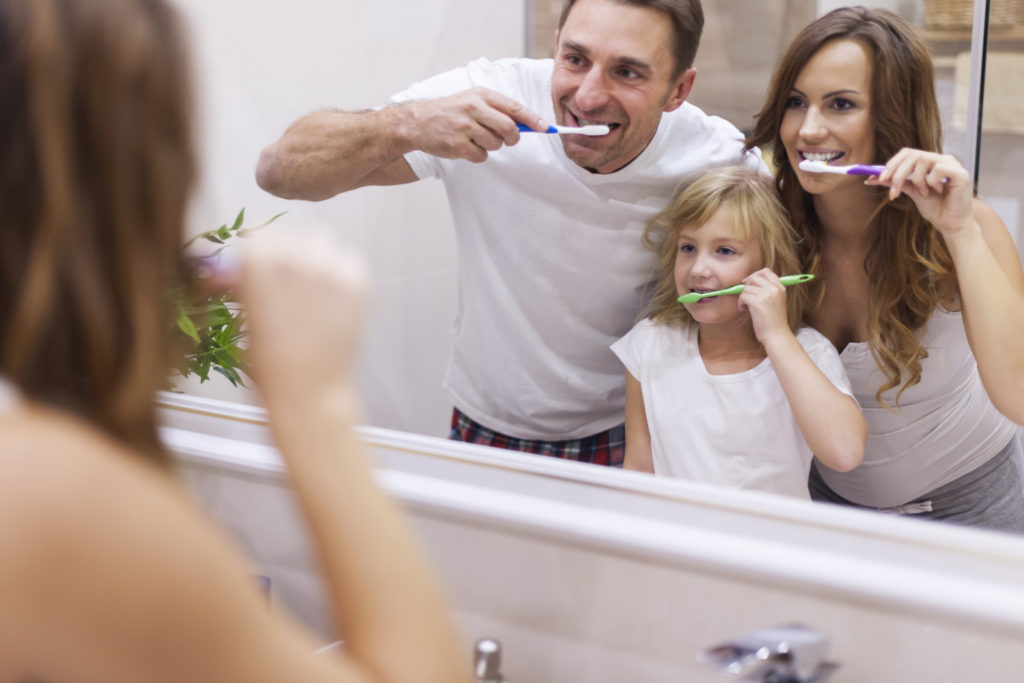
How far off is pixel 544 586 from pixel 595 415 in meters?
0.38

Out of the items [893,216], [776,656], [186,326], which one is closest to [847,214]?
[893,216]

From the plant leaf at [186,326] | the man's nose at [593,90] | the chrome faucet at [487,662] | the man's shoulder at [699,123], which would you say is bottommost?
the chrome faucet at [487,662]

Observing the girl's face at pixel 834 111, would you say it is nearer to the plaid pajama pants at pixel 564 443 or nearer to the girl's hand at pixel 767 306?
the girl's hand at pixel 767 306

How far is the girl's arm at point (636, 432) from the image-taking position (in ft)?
2.62

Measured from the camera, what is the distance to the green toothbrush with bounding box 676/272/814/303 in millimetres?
891

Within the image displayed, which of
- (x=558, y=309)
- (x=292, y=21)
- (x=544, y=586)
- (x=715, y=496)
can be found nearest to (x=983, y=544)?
(x=715, y=496)

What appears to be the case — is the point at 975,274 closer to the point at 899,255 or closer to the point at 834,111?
the point at 899,255

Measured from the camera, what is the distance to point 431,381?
108 centimetres

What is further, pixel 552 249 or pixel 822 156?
pixel 552 249

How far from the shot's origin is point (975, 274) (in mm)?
819

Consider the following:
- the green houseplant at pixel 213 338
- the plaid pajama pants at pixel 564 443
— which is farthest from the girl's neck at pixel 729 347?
the green houseplant at pixel 213 338

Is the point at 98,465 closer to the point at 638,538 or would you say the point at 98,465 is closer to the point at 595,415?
the point at 638,538

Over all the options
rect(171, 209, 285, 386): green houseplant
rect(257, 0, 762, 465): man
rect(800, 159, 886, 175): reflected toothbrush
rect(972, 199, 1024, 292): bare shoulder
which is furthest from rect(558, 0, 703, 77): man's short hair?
rect(171, 209, 285, 386): green houseplant

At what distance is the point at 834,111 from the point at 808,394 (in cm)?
27
